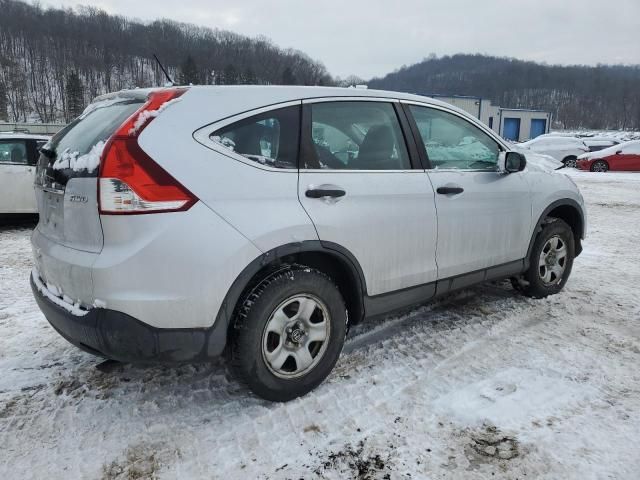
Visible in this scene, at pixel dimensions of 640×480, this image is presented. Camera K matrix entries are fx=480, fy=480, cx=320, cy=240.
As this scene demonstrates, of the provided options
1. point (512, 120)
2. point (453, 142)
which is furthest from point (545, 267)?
point (512, 120)

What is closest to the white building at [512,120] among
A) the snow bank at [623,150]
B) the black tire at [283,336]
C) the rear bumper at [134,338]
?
the snow bank at [623,150]

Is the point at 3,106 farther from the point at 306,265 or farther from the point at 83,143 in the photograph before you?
the point at 306,265

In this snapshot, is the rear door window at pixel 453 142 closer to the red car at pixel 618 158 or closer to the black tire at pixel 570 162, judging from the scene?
the red car at pixel 618 158

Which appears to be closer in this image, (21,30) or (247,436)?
(247,436)

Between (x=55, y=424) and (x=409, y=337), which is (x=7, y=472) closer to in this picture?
(x=55, y=424)

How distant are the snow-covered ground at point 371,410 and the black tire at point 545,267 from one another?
0.45 meters

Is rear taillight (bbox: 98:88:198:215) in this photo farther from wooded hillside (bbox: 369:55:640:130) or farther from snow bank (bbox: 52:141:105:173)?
wooded hillside (bbox: 369:55:640:130)

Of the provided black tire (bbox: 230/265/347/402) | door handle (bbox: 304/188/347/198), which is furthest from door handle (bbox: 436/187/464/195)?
black tire (bbox: 230/265/347/402)

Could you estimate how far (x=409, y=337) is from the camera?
140 inches

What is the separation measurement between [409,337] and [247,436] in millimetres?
1565

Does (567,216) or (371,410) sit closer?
(371,410)

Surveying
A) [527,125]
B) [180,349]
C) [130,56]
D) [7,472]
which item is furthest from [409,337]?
[130,56]

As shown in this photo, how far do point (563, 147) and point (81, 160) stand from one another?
2362 centimetres

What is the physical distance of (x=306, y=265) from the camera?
2.76 m
